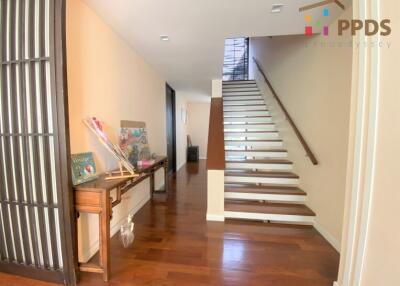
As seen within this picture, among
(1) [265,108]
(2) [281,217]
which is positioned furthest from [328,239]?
(1) [265,108]

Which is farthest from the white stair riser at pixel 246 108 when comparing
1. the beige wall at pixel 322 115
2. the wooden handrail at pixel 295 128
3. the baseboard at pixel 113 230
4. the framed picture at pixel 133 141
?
the baseboard at pixel 113 230

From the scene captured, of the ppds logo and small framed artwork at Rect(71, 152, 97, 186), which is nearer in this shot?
the ppds logo

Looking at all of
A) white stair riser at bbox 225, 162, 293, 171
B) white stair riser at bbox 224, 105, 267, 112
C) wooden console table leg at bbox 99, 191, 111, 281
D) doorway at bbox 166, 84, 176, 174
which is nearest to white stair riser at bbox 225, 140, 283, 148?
white stair riser at bbox 225, 162, 293, 171

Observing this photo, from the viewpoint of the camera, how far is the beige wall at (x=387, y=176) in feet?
3.53

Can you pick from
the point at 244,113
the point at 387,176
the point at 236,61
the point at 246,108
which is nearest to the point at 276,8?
the point at 387,176

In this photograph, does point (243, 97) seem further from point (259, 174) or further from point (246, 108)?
point (259, 174)

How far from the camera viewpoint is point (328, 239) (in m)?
2.26

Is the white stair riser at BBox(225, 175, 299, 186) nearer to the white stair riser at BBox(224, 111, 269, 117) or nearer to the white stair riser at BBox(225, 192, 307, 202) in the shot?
Answer: the white stair riser at BBox(225, 192, 307, 202)

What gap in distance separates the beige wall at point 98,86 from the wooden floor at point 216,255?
0.35 meters

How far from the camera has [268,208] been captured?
9.18ft

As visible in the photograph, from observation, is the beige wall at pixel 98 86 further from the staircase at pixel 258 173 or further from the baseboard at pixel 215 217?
the staircase at pixel 258 173

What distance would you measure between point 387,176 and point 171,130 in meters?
4.97

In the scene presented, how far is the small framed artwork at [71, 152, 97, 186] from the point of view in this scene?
5.51 ft

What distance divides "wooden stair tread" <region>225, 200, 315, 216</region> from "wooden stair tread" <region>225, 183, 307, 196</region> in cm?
18
